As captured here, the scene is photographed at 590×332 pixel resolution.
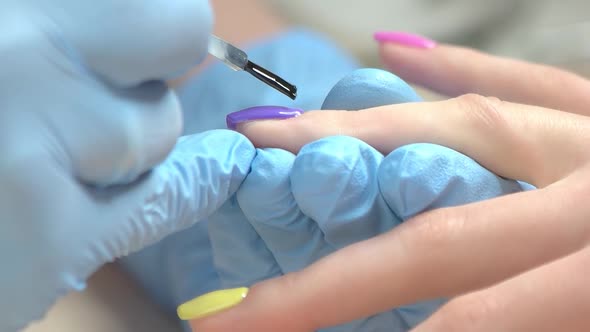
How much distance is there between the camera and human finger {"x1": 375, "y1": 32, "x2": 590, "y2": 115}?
0.67m

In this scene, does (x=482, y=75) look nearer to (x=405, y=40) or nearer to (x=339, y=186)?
(x=405, y=40)

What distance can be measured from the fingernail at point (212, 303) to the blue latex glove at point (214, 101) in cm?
10

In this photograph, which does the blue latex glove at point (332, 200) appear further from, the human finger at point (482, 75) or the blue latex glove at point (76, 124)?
the human finger at point (482, 75)


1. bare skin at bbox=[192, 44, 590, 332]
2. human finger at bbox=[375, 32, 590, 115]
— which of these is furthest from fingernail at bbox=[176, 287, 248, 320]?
human finger at bbox=[375, 32, 590, 115]

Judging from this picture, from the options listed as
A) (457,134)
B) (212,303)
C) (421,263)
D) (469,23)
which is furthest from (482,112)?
(469,23)

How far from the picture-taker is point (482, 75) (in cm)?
70

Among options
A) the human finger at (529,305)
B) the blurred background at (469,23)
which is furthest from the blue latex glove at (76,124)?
the blurred background at (469,23)

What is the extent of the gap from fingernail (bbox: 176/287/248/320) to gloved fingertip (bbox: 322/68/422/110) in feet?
0.55

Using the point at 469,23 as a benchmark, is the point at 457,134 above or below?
above

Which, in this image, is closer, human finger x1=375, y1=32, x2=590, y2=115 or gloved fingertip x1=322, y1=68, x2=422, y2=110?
gloved fingertip x1=322, y1=68, x2=422, y2=110

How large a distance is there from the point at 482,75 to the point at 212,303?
391 millimetres

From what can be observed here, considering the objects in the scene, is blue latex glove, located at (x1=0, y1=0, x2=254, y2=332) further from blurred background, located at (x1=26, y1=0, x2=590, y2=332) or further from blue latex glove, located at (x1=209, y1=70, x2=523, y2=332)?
blurred background, located at (x1=26, y1=0, x2=590, y2=332)

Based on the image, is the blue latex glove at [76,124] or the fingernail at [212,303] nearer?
the blue latex glove at [76,124]

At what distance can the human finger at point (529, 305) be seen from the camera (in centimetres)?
43
